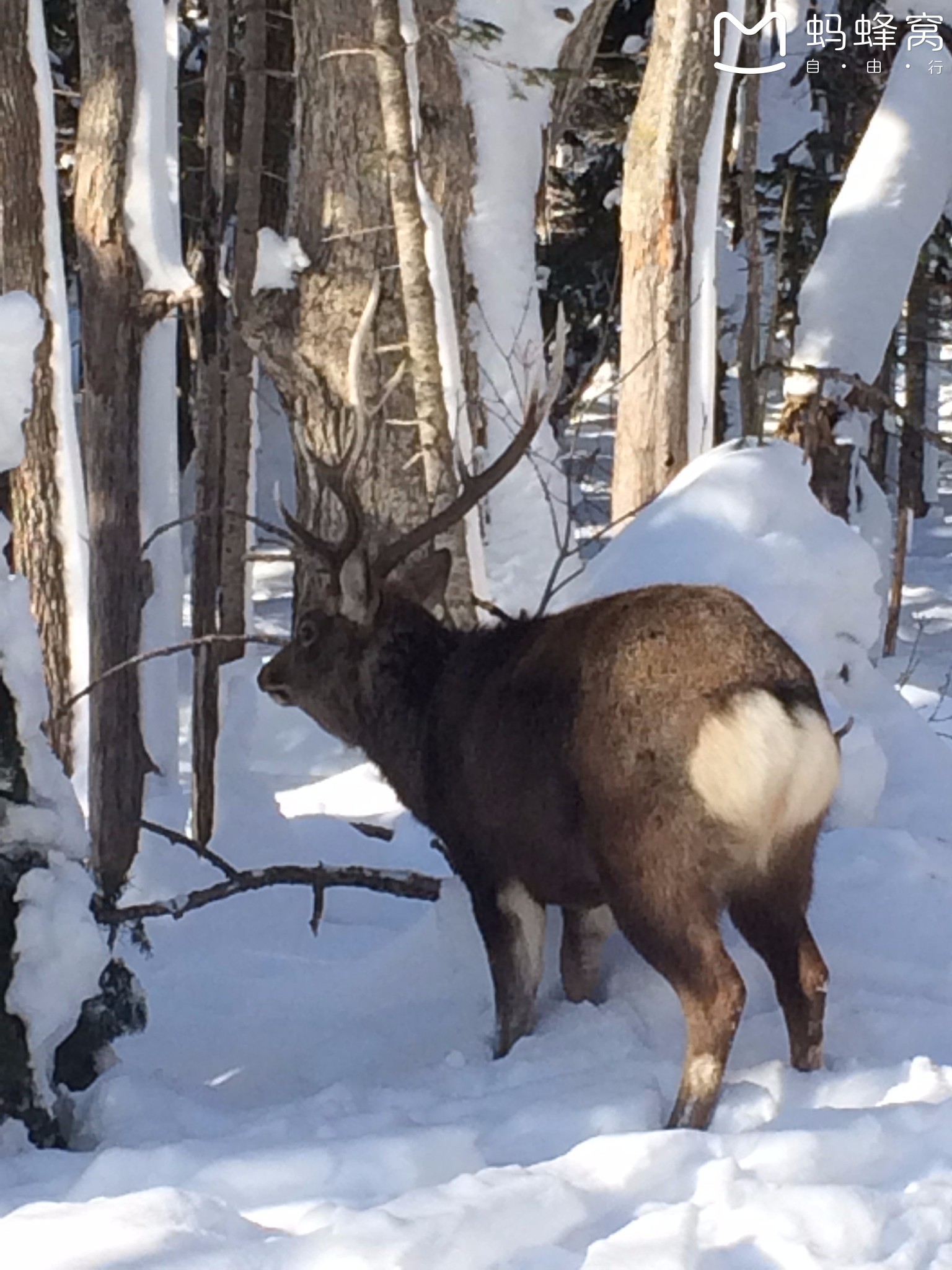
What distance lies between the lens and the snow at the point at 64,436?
8641 mm

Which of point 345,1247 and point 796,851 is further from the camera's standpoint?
point 796,851

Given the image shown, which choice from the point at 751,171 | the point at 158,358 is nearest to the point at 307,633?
the point at 158,358

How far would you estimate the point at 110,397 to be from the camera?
29.3ft

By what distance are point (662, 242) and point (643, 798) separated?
548 cm

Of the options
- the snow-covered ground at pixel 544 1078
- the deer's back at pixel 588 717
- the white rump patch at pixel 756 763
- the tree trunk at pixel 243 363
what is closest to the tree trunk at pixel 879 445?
the tree trunk at pixel 243 363

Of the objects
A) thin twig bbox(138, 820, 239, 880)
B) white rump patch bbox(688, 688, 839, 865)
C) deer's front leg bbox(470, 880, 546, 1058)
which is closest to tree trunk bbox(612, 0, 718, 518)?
thin twig bbox(138, 820, 239, 880)

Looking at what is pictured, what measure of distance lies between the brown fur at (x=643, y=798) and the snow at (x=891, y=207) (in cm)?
516

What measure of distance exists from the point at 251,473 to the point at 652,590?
350 inches

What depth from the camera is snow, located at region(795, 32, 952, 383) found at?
918cm

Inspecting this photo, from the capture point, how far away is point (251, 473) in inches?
505

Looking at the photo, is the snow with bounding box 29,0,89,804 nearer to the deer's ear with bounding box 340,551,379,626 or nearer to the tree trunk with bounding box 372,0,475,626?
the tree trunk with bounding box 372,0,475,626

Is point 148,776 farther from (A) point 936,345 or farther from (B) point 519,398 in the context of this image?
(A) point 936,345

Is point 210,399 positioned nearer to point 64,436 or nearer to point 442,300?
point 64,436

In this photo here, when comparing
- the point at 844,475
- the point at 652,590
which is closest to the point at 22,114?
the point at 844,475
